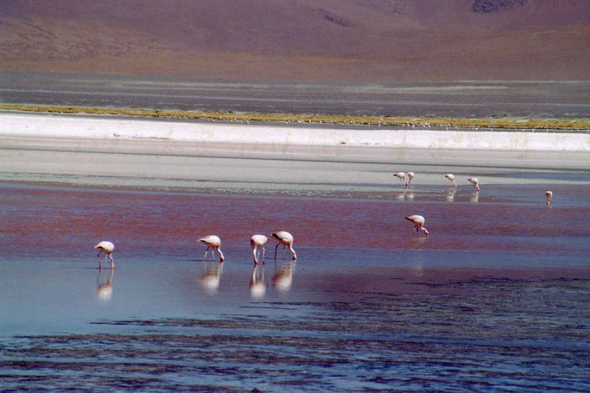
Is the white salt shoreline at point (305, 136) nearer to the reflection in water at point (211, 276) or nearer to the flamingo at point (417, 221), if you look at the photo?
the flamingo at point (417, 221)

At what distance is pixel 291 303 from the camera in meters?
9.26

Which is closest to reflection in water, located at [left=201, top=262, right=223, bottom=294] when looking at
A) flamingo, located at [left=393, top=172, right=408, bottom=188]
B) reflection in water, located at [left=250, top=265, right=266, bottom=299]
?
reflection in water, located at [left=250, top=265, right=266, bottom=299]

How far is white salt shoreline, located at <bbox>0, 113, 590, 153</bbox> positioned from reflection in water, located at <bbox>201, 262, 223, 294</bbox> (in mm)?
20866

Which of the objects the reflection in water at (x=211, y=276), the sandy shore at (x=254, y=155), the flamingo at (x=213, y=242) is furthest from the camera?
the sandy shore at (x=254, y=155)

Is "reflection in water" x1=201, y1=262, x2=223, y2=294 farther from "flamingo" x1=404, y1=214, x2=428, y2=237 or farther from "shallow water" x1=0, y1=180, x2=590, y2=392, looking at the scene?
"flamingo" x1=404, y1=214, x2=428, y2=237

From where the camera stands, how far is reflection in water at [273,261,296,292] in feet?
33.1

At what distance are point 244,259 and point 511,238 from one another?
437cm

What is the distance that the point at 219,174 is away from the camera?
22922 millimetres

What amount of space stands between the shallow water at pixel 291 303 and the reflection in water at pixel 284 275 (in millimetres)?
22

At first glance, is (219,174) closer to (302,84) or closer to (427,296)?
(427,296)

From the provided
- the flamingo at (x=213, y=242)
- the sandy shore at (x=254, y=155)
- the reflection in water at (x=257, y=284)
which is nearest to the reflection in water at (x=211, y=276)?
the flamingo at (x=213, y=242)

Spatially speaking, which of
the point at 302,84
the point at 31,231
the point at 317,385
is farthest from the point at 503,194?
the point at 302,84

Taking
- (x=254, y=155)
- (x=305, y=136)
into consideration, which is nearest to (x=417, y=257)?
(x=254, y=155)

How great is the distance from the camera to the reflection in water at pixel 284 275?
33.1 ft
